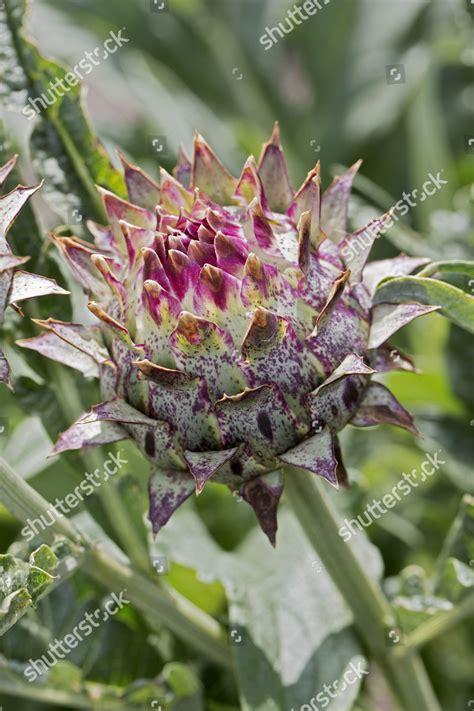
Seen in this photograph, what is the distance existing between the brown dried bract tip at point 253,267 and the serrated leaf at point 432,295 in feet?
0.45

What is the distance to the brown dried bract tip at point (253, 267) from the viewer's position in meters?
0.86

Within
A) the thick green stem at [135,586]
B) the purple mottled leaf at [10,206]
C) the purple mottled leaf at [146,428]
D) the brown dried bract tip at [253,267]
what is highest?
the purple mottled leaf at [10,206]

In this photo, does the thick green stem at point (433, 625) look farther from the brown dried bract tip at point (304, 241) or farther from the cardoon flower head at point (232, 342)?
the brown dried bract tip at point (304, 241)

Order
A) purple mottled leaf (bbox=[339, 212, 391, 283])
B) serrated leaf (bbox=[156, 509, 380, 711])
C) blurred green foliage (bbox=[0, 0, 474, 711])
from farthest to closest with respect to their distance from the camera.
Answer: blurred green foliage (bbox=[0, 0, 474, 711]) < serrated leaf (bbox=[156, 509, 380, 711]) < purple mottled leaf (bbox=[339, 212, 391, 283])

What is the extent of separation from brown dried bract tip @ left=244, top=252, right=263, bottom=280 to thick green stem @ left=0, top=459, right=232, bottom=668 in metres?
0.30

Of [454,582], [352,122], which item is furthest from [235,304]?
[352,122]

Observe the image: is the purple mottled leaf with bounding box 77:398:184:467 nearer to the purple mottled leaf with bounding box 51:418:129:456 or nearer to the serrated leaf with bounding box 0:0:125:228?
the purple mottled leaf with bounding box 51:418:129:456

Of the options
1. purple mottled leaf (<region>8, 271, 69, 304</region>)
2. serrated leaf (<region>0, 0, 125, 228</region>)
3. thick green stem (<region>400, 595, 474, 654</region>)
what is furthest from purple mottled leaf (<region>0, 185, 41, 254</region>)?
thick green stem (<region>400, 595, 474, 654</region>)

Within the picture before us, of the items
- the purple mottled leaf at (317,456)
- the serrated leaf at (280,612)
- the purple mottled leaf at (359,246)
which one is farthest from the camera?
the serrated leaf at (280,612)

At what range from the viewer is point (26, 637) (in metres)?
1.18

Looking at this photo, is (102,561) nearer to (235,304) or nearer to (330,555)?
(330,555)

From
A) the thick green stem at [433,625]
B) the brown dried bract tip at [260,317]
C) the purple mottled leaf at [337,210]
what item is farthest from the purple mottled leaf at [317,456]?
the thick green stem at [433,625]

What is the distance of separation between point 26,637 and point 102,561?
184mm

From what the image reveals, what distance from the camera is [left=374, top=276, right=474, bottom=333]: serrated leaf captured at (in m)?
0.92
